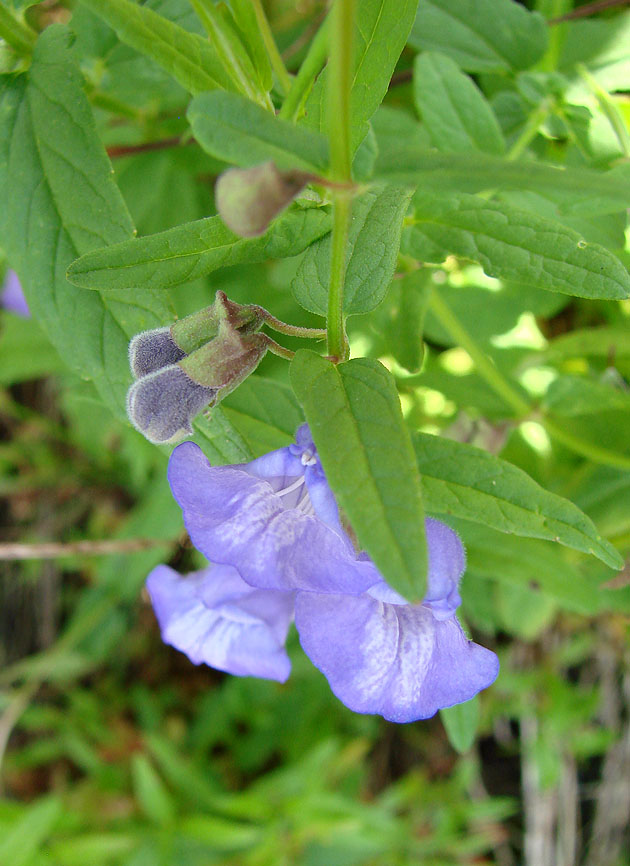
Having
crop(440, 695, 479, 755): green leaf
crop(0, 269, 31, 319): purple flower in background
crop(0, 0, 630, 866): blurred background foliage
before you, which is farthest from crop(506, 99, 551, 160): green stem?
crop(0, 269, 31, 319): purple flower in background

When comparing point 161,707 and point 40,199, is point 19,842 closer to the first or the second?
point 161,707

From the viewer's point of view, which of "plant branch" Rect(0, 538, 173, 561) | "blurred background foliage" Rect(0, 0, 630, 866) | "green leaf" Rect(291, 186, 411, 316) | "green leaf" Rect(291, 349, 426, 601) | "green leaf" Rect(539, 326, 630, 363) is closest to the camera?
"green leaf" Rect(291, 349, 426, 601)

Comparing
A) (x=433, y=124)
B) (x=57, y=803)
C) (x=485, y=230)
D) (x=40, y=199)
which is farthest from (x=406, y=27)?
(x=57, y=803)

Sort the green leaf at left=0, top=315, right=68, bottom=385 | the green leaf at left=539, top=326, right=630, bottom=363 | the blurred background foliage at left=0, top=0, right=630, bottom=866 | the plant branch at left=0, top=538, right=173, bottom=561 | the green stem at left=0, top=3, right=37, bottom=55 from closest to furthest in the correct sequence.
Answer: the green stem at left=0, top=3, right=37, bottom=55
the blurred background foliage at left=0, top=0, right=630, bottom=866
the green leaf at left=539, top=326, right=630, bottom=363
the plant branch at left=0, top=538, right=173, bottom=561
the green leaf at left=0, top=315, right=68, bottom=385

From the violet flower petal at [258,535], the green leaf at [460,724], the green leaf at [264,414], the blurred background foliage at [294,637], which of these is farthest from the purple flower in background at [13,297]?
the green leaf at [460,724]

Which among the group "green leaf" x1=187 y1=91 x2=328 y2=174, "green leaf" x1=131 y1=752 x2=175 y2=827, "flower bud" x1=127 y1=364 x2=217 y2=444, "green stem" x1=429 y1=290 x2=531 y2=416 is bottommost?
"green leaf" x1=131 y1=752 x2=175 y2=827

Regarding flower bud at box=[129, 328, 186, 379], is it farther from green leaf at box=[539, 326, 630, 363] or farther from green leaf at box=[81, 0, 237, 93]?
green leaf at box=[539, 326, 630, 363]
